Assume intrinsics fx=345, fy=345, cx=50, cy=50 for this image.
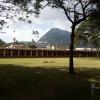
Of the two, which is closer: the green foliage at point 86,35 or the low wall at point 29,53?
the low wall at point 29,53

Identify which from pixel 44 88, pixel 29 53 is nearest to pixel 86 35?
pixel 29 53

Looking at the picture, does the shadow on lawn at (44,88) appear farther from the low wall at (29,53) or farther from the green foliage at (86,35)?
the green foliage at (86,35)

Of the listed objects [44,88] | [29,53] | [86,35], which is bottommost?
[44,88]

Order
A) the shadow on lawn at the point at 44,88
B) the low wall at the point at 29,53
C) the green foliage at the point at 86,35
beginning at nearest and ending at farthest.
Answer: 1. the shadow on lawn at the point at 44,88
2. the low wall at the point at 29,53
3. the green foliage at the point at 86,35

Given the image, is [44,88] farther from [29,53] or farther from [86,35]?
[29,53]

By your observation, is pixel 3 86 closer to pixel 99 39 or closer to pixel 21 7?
pixel 21 7

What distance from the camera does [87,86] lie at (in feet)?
80.2

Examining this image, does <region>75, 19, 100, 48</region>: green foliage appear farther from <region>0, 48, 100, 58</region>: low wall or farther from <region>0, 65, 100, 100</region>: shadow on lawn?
<region>0, 65, 100, 100</region>: shadow on lawn

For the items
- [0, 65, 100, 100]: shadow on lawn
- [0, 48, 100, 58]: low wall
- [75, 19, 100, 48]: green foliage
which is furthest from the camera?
[75, 19, 100, 48]: green foliage

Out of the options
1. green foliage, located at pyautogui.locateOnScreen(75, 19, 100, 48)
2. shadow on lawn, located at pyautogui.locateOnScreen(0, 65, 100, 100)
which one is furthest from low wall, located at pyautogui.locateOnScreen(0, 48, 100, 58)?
shadow on lawn, located at pyautogui.locateOnScreen(0, 65, 100, 100)

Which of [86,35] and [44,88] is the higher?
[86,35]

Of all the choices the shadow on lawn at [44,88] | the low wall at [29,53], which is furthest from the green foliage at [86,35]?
the shadow on lawn at [44,88]

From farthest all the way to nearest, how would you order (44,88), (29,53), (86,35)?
(29,53), (86,35), (44,88)

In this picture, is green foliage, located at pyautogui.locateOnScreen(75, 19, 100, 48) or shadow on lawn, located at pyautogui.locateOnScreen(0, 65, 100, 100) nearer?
shadow on lawn, located at pyautogui.locateOnScreen(0, 65, 100, 100)
